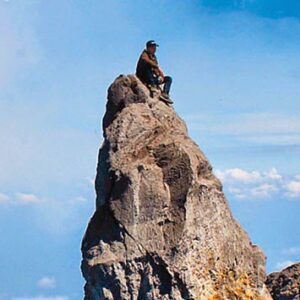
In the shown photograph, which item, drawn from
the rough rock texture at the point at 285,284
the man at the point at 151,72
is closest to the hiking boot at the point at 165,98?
the man at the point at 151,72

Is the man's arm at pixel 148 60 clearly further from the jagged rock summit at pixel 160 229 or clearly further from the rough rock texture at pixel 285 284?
the rough rock texture at pixel 285 284

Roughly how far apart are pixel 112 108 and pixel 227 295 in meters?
6.29

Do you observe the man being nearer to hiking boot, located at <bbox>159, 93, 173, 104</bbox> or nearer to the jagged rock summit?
hiking boot, located at <bbox>159, 93, 173, 104</bbox>

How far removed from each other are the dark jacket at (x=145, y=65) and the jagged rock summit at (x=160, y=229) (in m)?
2.66

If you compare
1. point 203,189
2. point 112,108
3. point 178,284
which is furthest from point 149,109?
point 178,284

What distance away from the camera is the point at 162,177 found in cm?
2622

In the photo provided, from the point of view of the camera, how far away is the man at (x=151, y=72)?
29969 mm

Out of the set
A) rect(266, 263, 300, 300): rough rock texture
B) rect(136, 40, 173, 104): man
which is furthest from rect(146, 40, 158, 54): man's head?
rect(266, 263, 300, 300): rough rock texture

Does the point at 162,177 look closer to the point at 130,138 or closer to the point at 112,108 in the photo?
the point at 130,138

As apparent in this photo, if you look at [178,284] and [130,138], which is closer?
[178,284]

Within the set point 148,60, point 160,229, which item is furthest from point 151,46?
point 160,229

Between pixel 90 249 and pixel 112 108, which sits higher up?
pixel 112 108

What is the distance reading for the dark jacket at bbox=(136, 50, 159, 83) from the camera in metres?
30.1

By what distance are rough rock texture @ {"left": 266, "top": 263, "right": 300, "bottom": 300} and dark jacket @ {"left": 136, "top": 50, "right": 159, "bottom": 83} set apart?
6524mm
